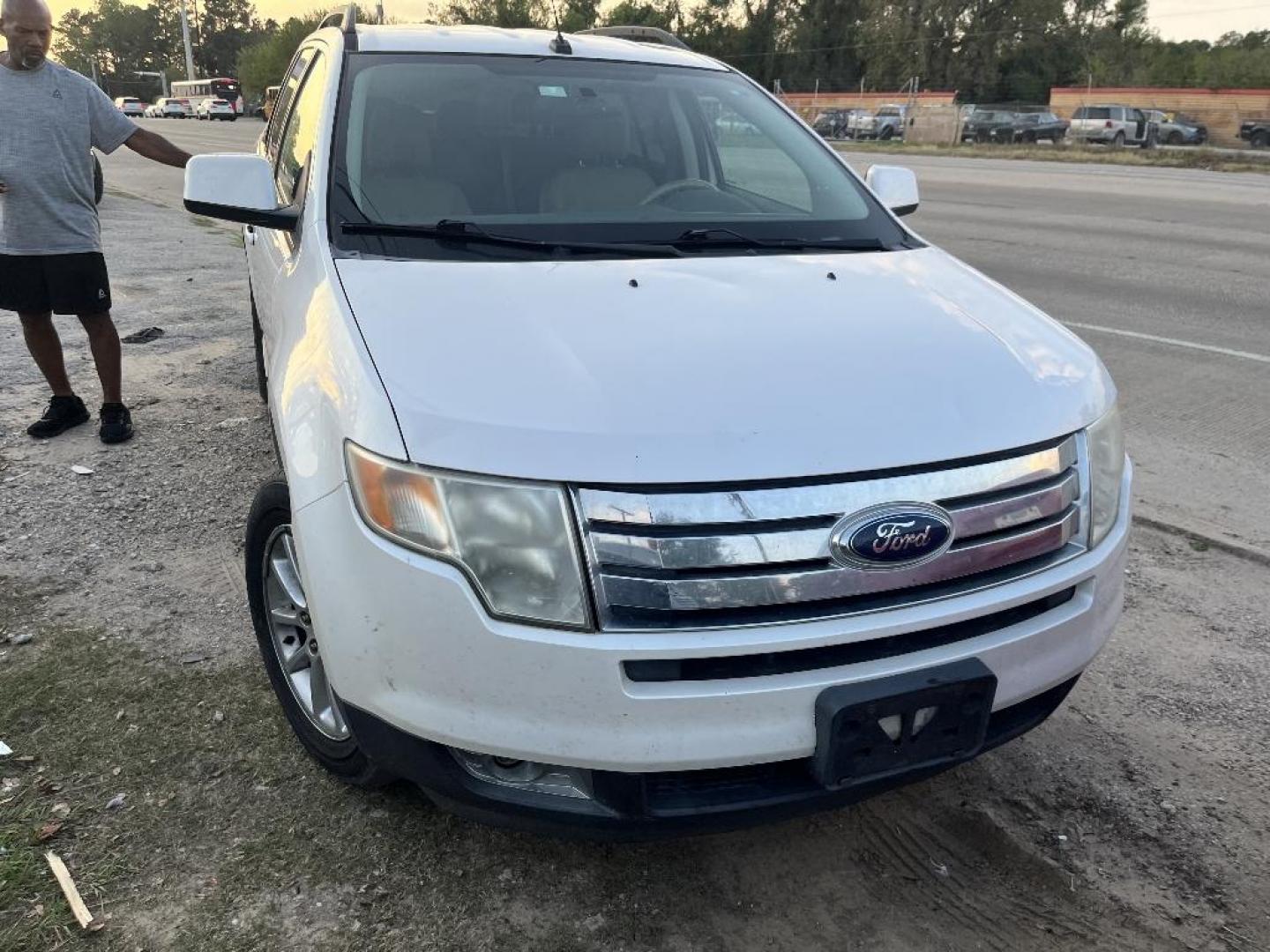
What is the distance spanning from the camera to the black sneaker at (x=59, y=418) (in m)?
4.81

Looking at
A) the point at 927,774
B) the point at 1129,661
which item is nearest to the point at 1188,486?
the point at 1129,661

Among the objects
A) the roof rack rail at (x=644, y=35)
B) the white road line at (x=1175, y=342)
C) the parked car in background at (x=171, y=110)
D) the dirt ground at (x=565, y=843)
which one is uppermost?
the roof rack rail at (x=644, y=35)

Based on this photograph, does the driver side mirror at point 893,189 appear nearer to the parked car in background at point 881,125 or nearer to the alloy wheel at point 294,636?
the alloy wheel at point 294,636

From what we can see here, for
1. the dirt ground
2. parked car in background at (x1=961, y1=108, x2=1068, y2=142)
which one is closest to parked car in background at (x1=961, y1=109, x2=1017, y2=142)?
parked car in background at (x1=961, y1=108, x2=1068, y2=142)

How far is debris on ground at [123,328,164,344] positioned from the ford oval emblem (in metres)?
6.07

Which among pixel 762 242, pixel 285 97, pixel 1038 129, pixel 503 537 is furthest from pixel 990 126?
pixel 503 537

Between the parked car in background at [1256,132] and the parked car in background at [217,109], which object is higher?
the parked car in background at [1256,132]

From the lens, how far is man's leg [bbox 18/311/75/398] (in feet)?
15.3

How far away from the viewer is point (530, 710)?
1794 mm

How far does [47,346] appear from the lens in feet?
15.6

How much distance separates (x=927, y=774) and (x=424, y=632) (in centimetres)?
103

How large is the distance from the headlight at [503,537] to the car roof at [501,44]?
6.74 ft

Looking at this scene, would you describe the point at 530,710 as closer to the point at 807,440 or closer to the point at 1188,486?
the point at 807,440

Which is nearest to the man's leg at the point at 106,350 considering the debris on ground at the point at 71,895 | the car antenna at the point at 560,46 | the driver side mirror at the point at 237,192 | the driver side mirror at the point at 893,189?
the driver side mirror at the point at 237,192
